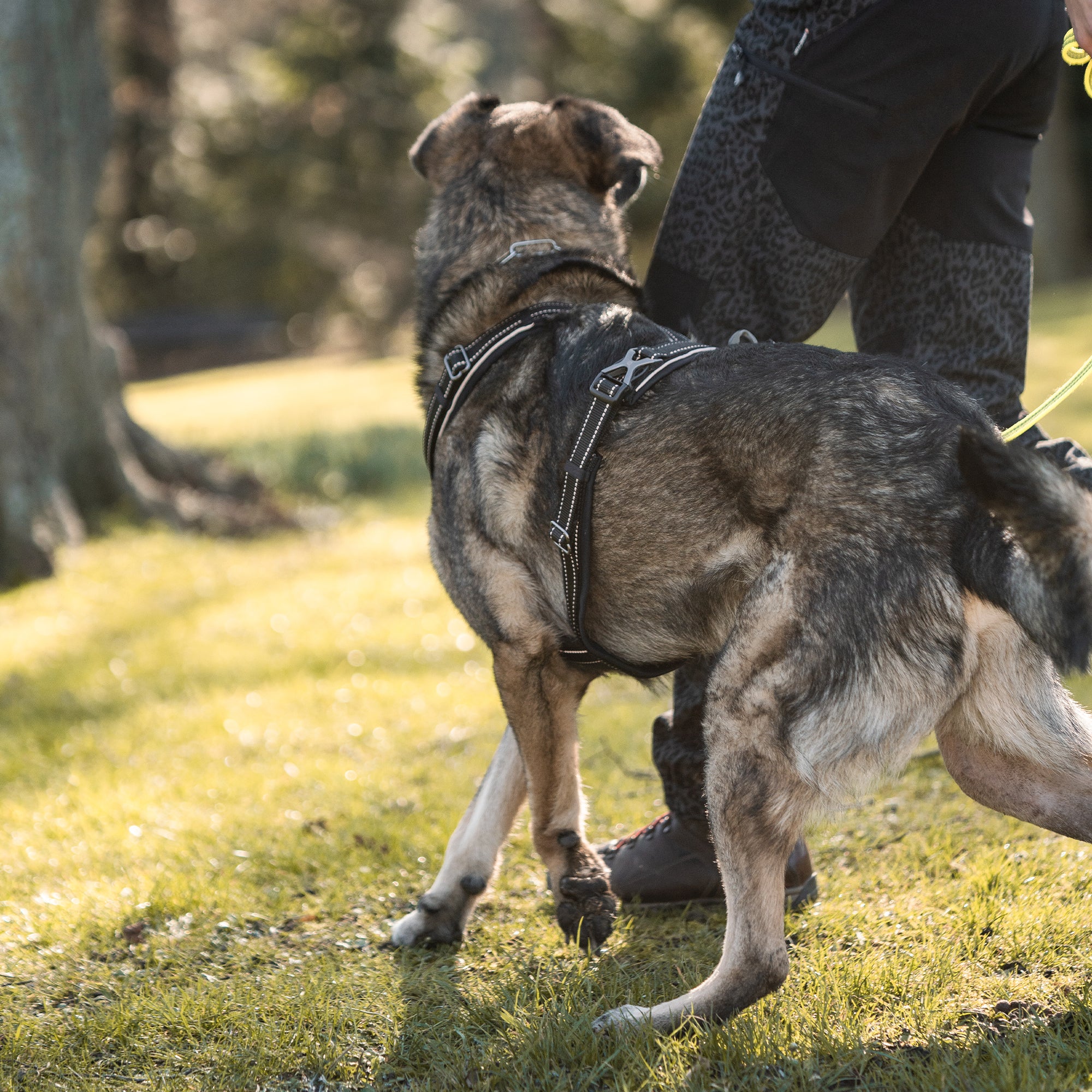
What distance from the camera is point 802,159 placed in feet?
9.30

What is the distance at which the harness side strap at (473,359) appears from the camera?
9.58 ft

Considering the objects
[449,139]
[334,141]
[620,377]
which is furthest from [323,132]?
[620,377]

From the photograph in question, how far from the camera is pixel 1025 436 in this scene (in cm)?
314

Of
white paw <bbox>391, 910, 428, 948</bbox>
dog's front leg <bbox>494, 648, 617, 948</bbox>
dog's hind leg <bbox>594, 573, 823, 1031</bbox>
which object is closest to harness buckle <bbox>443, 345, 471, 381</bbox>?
dog's front leg <bbox>494, 648, 617, 948</bbox>

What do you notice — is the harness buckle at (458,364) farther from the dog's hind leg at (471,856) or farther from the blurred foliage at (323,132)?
the blurred foliage at (323,132)

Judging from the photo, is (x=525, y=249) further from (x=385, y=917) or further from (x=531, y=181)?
(x=385, y=917)

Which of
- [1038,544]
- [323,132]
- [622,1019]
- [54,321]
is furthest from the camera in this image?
[323,132]

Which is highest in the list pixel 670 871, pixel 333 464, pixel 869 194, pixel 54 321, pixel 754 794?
pixel 869 194

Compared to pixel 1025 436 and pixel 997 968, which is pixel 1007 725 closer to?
pixel 997 968

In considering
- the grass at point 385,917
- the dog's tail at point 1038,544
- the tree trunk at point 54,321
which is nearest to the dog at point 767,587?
the dog's tail at point 1038,544

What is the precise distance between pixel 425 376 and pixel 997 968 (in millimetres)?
2136

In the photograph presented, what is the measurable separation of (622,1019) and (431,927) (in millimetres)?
727

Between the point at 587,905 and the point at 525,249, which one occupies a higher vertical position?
the point at 525,249

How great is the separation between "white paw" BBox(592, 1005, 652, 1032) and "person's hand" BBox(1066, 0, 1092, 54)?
2222 mm
